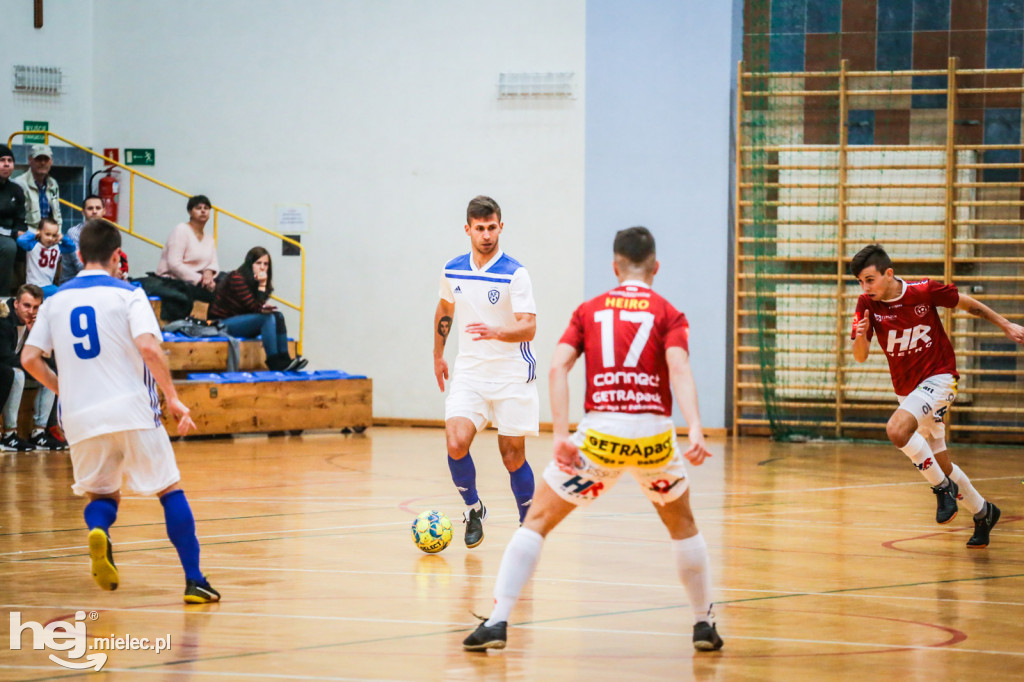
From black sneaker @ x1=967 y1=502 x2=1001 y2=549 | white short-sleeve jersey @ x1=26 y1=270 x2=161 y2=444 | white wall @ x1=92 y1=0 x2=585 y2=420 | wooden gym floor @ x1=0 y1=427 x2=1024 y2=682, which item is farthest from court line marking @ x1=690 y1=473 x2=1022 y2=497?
white wall @ x1=92 y1=0 x2=585 y2=420

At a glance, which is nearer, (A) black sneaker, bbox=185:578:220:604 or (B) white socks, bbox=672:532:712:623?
(B) white socks, bbox=672:532:712:623

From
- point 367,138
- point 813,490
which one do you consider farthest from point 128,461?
point 367,138

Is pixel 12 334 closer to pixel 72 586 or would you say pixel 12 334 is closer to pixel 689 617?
pixel 72 586

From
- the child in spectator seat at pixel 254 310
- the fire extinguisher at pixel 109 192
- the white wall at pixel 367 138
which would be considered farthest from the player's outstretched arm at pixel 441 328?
the fire extinguisher at pixel 109 192

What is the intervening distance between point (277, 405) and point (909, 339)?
7.67m

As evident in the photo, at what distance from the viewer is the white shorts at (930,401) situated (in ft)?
21.4

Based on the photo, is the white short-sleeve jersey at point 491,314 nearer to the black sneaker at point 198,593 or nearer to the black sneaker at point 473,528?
the black sneaker at point 473,528

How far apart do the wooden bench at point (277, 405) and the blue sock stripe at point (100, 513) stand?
6945 mm

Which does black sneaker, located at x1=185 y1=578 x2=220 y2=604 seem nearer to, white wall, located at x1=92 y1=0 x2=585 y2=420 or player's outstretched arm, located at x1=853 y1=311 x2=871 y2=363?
player's outstretched arm, located at x1=853 y1=311 x2=871 y2=363

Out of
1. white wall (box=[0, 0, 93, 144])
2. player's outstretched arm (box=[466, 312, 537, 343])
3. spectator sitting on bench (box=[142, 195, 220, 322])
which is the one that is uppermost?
white wall (box=[0, 0, 93, 144])

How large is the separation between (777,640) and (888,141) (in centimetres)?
985

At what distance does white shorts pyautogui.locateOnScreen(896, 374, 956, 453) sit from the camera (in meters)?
6.54

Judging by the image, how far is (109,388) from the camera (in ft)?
14.8

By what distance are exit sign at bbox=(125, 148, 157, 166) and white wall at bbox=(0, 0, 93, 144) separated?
2.10 feet
